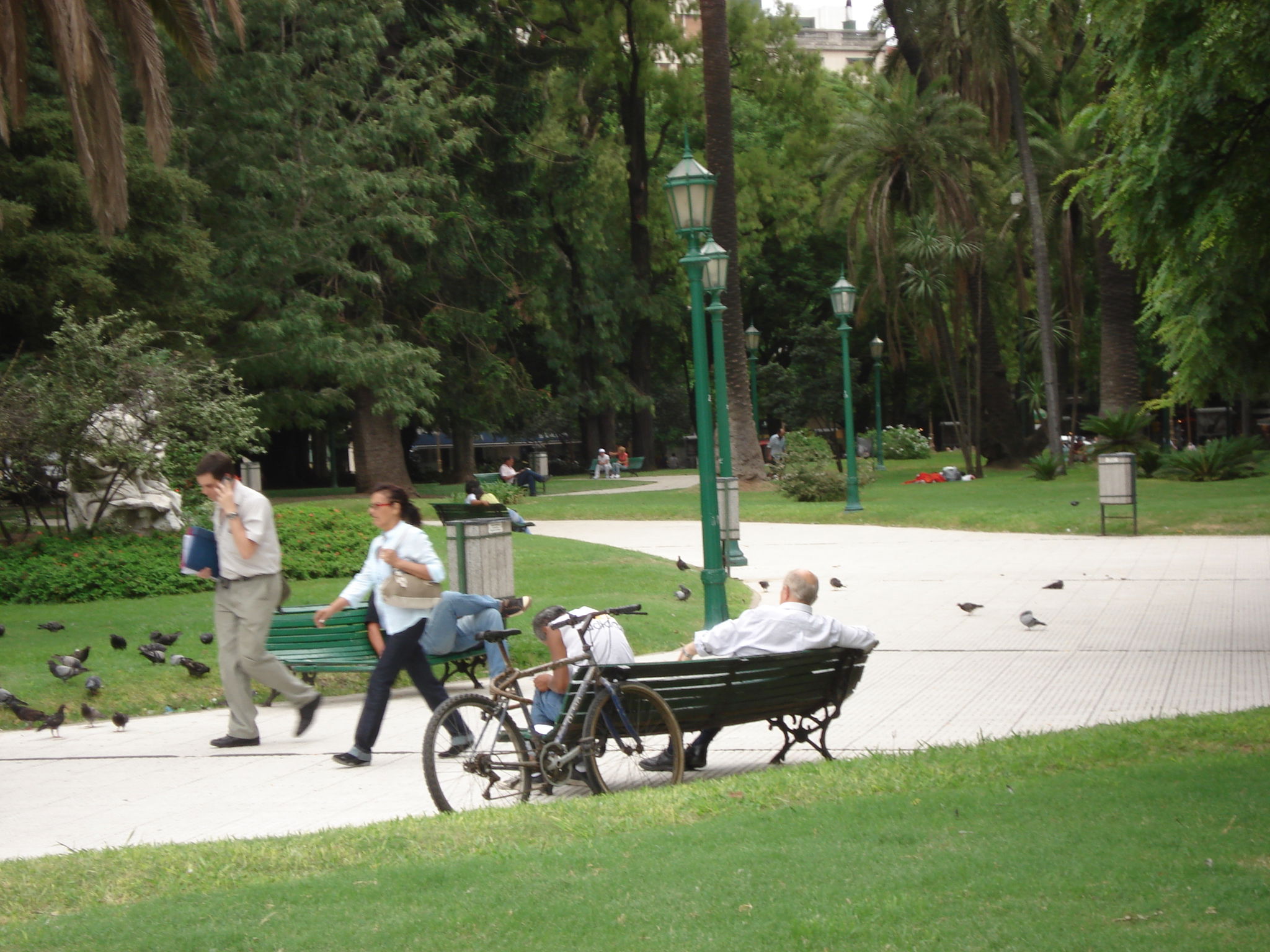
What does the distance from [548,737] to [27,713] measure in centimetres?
431

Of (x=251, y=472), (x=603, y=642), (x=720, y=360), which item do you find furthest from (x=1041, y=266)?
(x=603, y=642)

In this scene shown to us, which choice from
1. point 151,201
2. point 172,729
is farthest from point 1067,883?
point 151,201

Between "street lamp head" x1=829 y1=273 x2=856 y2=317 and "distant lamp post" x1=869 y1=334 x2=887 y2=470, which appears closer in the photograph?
"street lamp head" x1=829 y1=273 x2=856 y2=317

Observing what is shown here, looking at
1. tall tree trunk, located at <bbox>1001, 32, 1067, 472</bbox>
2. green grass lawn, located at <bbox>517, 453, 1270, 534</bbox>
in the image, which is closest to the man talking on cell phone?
green grass lawn, located at <bbox>517, 453, 1270, 534</bbox>

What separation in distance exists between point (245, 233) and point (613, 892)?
85.6 ft

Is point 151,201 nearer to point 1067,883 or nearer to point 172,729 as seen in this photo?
point 172,729

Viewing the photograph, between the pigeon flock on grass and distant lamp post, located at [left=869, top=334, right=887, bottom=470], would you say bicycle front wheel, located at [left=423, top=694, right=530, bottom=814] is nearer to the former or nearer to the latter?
the pigeon flock on grass

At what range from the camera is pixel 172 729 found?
30.5ft

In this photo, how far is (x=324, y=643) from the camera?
987cm

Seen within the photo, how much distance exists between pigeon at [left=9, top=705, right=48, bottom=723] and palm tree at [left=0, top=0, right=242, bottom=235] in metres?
5.76

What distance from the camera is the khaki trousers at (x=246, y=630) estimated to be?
8.23 metres

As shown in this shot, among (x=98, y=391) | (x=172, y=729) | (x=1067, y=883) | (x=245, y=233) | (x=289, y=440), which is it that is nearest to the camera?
(x=1067, y=883)

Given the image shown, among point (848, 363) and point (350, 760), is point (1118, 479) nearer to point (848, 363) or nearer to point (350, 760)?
point (848, 363)

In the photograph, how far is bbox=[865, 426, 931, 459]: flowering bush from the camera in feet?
174
